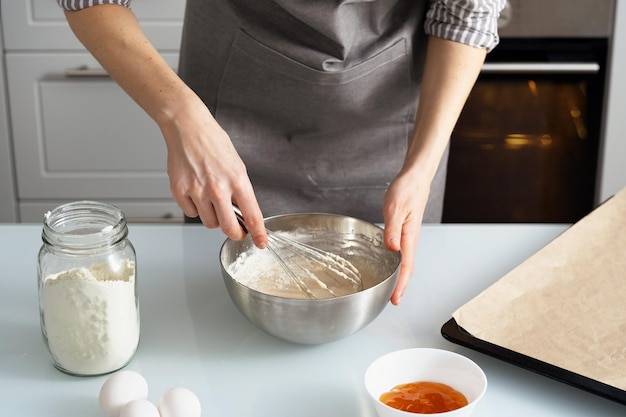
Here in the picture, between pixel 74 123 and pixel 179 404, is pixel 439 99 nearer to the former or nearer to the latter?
pixel 179 404

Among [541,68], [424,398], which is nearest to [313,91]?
[424,398]

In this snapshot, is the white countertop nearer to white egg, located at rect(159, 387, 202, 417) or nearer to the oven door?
white egg, located at rect(159, 387, 202, 417)

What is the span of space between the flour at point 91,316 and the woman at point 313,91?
114 millimetres

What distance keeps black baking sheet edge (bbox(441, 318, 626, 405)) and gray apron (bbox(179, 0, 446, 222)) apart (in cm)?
45

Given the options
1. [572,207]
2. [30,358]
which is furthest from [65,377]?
[572,207]

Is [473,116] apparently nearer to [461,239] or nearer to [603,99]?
[603,99]

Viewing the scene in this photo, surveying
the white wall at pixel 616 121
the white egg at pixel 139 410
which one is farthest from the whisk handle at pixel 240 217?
the white wall at pixel 616 121

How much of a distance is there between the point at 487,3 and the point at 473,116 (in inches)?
32.8

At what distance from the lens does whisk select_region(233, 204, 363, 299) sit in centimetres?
93

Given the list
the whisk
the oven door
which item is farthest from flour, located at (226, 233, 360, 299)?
the oven door

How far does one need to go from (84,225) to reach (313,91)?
18.6 inches

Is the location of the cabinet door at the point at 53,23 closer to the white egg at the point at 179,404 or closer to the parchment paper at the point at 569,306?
the parchment paper at the point at 569,306

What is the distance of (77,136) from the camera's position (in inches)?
81.2

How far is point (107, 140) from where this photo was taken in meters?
2.07
